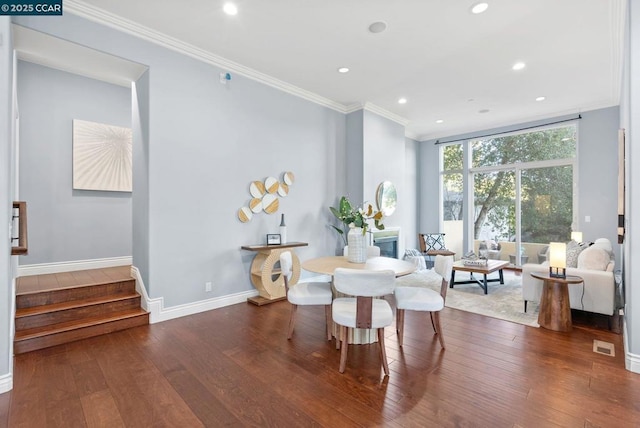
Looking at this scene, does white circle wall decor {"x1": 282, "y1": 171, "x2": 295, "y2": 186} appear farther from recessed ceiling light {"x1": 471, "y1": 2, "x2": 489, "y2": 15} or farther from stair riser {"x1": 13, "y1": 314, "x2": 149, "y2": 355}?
recessed ceiling light {"x1": 471, "y1": 2, "x2": 489, "y2": 15}

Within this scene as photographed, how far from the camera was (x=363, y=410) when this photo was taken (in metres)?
1.97

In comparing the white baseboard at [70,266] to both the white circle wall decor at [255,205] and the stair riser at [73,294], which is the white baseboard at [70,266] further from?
the white circle wall decor at [255,205]

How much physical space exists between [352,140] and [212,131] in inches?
108

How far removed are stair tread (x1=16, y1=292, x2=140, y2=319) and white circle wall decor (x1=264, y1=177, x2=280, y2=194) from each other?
2163 millimetres

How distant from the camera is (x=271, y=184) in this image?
459cm

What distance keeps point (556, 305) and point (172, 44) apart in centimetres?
529

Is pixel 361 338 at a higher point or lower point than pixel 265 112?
lower

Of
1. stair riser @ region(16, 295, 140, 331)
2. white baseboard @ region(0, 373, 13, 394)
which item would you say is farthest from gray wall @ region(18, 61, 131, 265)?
white baseboard @ region(0, 373, 13, 394)

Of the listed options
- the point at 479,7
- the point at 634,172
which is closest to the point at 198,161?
the point at 479,7

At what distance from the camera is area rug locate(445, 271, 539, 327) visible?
12.3 ft

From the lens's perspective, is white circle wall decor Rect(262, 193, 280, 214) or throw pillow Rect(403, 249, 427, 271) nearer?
white circle wall decor Rect(262, 193, 280, 214)

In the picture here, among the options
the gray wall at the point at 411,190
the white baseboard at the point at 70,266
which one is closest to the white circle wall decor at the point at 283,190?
the white baseboard at the point at 70,266

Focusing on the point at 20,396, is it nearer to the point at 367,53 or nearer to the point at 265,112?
the point at 265,112

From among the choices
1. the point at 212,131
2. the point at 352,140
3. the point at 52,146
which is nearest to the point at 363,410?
the point at 212,131
